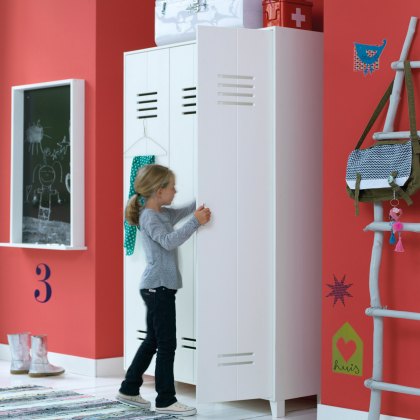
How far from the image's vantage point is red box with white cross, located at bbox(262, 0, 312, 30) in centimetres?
474

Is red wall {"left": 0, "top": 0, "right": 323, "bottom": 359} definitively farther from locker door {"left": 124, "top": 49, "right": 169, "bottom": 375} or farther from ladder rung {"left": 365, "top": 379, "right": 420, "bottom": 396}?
ladder rung {"left": 365, "top": 379, "right": 420, "bottom": 396}

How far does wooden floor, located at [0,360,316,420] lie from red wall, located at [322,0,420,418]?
0.44 metres

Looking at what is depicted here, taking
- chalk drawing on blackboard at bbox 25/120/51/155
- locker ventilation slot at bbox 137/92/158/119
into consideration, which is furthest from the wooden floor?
locker ventilation slot at bbox 137/92/158/119

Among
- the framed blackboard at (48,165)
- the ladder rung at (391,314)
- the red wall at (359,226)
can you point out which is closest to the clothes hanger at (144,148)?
the framed blackboard at (48,165)

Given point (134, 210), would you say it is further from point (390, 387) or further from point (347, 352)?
point (390, 387)

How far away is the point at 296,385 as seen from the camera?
473 centimetres

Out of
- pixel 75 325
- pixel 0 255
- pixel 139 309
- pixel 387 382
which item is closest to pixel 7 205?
pixel 0 255

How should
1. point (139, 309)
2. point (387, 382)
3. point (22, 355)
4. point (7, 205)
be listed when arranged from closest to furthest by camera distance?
point (387, 382) → point (139, 309) → point (22, 355) → point (7, 205)

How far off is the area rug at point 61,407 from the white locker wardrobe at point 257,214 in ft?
1.31

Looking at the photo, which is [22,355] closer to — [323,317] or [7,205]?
[7,205]

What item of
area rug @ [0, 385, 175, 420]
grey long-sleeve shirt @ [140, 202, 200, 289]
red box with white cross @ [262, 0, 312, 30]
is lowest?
area rug @ [0, 385, 175, 420]

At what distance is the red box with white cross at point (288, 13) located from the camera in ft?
15.6

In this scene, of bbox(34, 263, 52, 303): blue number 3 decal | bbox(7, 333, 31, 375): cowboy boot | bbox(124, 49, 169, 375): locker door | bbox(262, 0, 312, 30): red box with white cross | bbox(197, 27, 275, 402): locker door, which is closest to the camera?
bbox(197, 27, 275, 402): locker door

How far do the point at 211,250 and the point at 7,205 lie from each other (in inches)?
87.0
